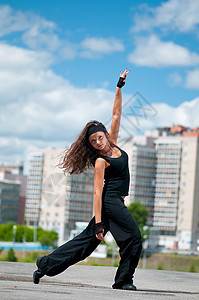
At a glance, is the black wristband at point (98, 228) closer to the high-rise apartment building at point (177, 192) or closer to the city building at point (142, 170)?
the high-rise apartment building at point (177, 192)

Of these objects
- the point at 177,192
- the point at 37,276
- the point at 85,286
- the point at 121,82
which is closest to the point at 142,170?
the point at 177,192

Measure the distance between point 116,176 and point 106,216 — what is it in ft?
1.61

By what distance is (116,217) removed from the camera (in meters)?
8.78

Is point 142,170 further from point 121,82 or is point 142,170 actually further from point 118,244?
point 118,244

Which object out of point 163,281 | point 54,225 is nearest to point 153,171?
point 54,225

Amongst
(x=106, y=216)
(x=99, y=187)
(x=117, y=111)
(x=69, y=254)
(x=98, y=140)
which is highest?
(x=117, y=111)

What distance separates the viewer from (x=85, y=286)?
9570 mm

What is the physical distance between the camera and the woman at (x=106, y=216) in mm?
8758

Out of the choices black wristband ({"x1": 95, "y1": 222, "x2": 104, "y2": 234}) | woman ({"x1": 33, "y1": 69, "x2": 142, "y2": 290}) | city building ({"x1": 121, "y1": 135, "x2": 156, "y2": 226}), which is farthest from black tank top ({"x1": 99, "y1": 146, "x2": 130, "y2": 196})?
city building ({"x1": 121, "y1": 135, "x2": 156, "y2": 226})

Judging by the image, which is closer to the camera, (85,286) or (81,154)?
(81,154)

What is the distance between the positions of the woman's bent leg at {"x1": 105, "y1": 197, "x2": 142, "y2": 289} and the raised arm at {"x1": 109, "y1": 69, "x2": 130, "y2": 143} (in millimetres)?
838

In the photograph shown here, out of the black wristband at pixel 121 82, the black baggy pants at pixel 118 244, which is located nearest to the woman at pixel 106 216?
the black baggy pants at pixel 118 244

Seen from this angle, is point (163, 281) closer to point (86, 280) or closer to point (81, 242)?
point (86, 280)

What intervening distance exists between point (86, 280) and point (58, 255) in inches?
74.4
